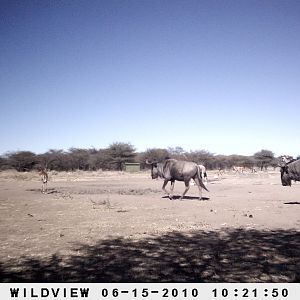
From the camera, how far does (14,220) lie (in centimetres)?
1136

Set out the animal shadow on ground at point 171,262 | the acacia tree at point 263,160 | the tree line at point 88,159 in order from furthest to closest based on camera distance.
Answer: the acacia tree at point 263,160 < the tree line at point 88,159 < the animal shadow on ground at point 171,262

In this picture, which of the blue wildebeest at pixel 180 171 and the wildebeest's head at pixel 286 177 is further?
the blue wildebeest at pixel 180 171

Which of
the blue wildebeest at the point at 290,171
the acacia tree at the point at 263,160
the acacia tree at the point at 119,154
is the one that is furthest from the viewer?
the acacia tree at the point at 263,160

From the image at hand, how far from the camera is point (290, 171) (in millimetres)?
15477

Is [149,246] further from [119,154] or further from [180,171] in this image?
[119,154]

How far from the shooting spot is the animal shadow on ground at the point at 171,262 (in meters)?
5.54

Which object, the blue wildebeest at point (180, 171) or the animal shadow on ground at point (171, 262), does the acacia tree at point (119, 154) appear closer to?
the blue wildebeest at point (180, 171)

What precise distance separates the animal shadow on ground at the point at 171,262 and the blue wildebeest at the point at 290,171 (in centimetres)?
724

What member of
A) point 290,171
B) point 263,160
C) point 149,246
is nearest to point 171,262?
point 149,246

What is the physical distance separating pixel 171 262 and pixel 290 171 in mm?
10951

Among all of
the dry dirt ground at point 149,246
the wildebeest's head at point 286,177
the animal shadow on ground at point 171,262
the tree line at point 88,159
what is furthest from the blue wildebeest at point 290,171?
the tree line at point 88,159

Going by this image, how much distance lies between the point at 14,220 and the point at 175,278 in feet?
25.3

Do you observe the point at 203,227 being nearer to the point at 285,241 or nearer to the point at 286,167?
the point at 285,241

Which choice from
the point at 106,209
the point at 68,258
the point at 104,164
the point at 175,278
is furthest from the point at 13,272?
the point at 104,164
